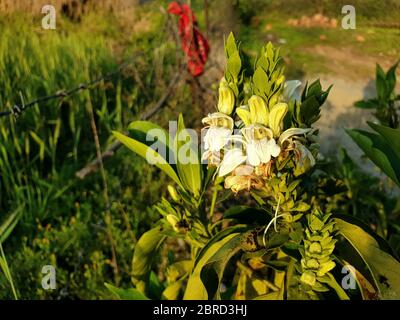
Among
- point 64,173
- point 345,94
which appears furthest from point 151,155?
point 345,94

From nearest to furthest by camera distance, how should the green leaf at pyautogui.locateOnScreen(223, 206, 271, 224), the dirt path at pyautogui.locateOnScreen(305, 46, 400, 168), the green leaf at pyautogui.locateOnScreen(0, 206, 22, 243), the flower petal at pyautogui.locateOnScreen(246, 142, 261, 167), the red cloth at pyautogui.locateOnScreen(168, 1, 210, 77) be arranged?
the flower petal at pyautogui.locateOnScreen(246, 142, 261, 167) < the green leaf at pyautogui.locateOnScreen(223, 206, 271, 224) < the green leaf at pyautogui.locateOnScreen(0, 206, 22, 243) < the red cloth at pyautogui.locateOnScreen(168, 1, 210, 77) < the dirt path at pyautogui.locateOnScreen(305, 46, 400, 168)

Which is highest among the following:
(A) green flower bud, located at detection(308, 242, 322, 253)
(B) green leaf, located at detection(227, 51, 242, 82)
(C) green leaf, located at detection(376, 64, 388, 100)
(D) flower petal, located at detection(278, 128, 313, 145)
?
(B) green leaf, located at detection(227, 51, 242, 82)

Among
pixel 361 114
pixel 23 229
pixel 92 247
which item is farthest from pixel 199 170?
pixel 361 114

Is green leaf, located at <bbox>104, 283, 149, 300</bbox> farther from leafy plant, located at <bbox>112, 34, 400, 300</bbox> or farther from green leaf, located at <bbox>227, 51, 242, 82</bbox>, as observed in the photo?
green leaf, located at <bbox>227, 51, 242, 82</bbox>

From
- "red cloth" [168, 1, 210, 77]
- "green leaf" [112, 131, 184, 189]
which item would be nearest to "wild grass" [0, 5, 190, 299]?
"red cloth" [168, 1, 210, 77]

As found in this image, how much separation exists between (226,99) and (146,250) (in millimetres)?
357

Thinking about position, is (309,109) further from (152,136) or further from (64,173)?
(64,173)

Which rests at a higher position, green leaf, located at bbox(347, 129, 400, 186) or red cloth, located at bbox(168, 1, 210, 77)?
red cloth, located at bbox(168, 1, 210, 77)

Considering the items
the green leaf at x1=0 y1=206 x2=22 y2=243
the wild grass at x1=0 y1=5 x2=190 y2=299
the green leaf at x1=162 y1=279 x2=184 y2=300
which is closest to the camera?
the green leaf at x1=162 y1=279 x2=184 y2=300

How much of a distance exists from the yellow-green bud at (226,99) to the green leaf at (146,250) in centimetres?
28

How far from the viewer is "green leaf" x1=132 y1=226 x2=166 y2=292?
3.16 feet

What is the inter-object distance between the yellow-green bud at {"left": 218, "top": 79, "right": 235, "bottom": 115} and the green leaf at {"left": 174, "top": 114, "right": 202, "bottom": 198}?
0.51 feet

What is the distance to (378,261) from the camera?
749mm
